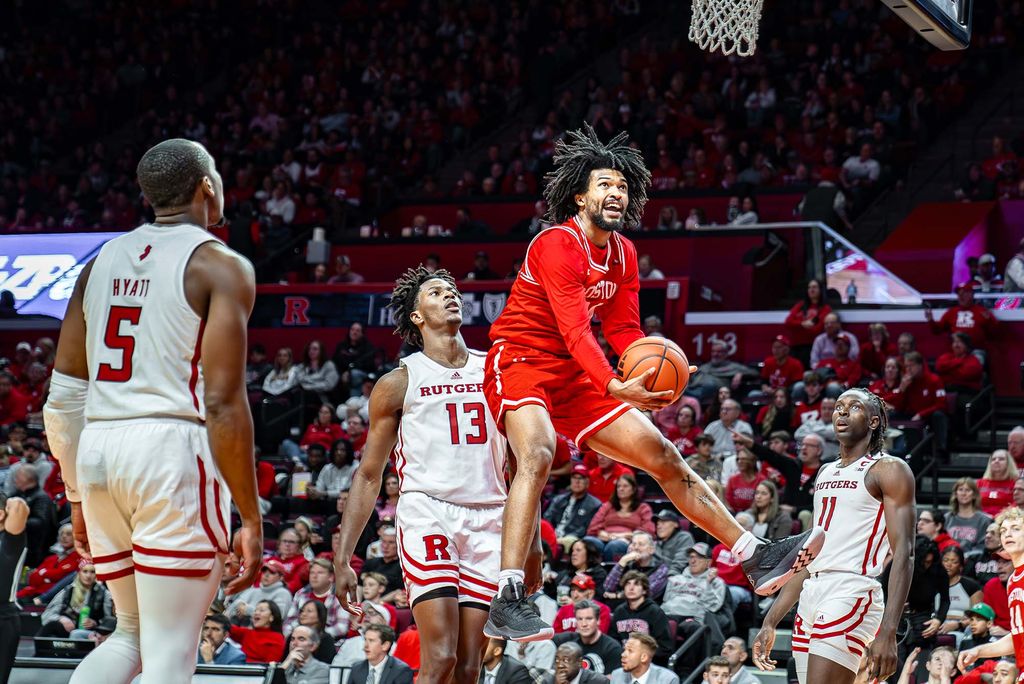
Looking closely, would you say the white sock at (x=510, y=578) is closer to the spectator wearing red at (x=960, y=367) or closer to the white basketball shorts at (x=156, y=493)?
the white basketball shorts at (x=156, y=493)

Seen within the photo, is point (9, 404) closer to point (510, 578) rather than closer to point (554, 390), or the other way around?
point (554, 390)

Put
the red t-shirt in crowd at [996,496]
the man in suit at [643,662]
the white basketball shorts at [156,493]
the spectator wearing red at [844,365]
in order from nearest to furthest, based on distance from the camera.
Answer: the white basketball shorts at [156,493], the man in suit at [643,662], the red t-shirt in crowd at [996,496], the spectator wearing red at [844,365]

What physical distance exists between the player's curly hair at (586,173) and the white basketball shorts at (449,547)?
1.49 m

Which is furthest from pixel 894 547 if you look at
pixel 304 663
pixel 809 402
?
pixel 809 402

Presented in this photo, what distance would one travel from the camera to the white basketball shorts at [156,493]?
450 cm

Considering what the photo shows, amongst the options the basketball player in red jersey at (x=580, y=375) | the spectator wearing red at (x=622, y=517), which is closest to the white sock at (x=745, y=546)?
the basketball player in red jersey at (x=580, y=375)

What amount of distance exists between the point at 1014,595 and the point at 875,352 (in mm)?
7728

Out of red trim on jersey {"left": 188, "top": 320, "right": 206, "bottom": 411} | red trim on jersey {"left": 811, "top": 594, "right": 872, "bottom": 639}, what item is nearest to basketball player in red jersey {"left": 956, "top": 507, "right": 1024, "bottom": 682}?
red trim on jersey {"left": 811, "top": 594, "right": 872, "bottom": 639}

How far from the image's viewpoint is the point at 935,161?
849 inches

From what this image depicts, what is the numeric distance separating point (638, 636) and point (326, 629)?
3388 millimetres

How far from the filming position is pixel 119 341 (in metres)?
4.63

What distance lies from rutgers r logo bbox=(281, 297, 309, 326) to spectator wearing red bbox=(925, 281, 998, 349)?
326 inches

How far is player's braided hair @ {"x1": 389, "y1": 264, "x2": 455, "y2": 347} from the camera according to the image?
745cm

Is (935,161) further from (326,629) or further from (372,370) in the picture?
(326,629)
